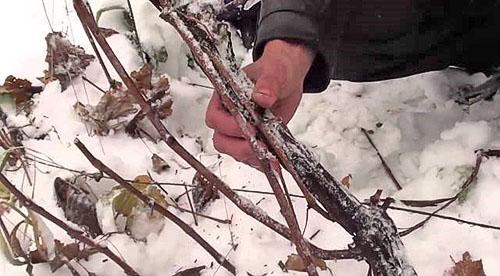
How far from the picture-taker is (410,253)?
3.83ft

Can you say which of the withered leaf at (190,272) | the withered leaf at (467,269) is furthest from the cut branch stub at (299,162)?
the withered leaf at (190,272)

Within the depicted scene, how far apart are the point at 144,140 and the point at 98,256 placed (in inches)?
11.5

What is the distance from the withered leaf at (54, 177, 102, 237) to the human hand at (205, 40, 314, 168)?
29cm

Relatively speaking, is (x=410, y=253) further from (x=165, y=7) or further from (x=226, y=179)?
(x=165, y=7)

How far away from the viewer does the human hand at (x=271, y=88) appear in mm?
1021

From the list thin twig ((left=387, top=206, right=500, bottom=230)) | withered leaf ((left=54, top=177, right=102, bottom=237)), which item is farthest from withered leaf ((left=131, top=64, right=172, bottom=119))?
thin twig ((left=387, top=206, right=500, bottom=230))

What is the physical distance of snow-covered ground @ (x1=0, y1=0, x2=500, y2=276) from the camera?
1.20m

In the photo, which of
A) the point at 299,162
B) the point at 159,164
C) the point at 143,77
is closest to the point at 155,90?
the point at 143,77

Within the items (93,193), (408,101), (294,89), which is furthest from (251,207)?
(408,101)

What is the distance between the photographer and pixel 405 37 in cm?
143

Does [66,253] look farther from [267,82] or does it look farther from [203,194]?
[267,82]

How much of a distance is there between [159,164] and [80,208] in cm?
17

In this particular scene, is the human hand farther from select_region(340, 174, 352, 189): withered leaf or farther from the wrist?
select_region(340, 174, 352, 189): withered leaf

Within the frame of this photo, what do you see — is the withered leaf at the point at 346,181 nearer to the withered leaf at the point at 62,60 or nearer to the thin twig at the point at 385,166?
the thin twig at the point at 385,166
